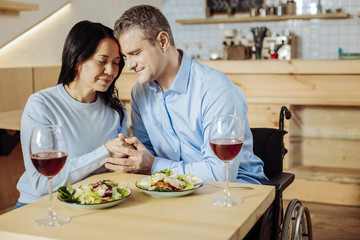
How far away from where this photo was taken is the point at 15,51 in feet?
13.3

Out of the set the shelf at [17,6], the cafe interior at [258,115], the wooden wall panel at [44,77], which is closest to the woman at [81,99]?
the cafe interior at [258,115]

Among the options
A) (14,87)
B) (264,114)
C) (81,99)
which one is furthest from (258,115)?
(81,99)

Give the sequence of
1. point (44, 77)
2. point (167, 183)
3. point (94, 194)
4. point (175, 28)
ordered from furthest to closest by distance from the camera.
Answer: point (175, 28)
point (44, 77)
point (167, 183)
point (94, 194)

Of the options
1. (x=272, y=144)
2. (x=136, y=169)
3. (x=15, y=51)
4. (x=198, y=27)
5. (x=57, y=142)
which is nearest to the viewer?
(x=57, y=142)

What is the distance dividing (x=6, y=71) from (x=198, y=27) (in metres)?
3.45

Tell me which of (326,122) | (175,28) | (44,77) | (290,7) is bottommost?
(326,122)

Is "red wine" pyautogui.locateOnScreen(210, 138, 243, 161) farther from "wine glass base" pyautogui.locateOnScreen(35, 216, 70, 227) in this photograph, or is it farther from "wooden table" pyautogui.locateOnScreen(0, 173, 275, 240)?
"wine glass base" pyautogui.locateOnScreen(35, 216, 70, 227)

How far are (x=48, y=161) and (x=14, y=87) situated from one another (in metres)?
2.81

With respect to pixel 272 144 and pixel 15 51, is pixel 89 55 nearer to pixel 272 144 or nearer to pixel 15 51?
pixel 272 144

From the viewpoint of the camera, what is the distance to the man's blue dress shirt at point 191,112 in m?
1.87

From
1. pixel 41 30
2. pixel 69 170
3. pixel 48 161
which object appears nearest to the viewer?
pixel 48 161

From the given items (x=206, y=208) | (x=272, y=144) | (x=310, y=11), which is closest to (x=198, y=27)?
(x=310, y=11)

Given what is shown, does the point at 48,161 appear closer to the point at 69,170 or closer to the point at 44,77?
the point at 69,170

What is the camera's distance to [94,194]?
4.04ft
